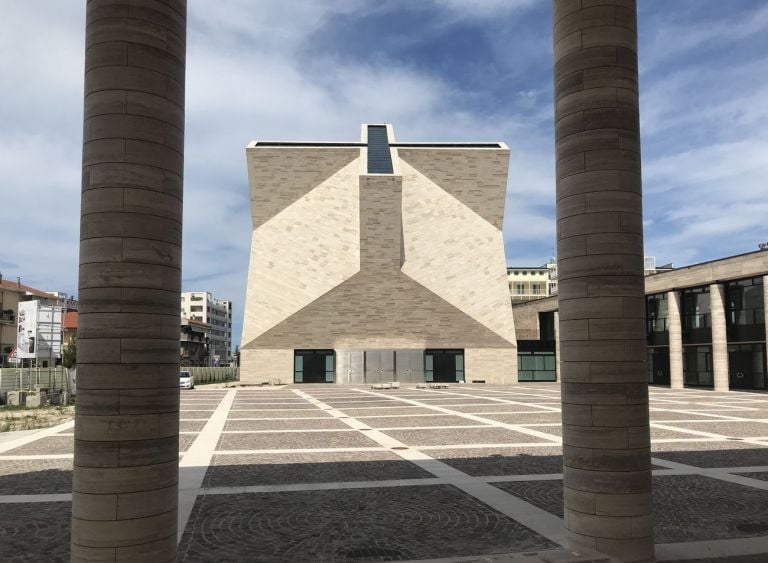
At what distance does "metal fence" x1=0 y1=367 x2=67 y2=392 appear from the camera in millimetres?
34469

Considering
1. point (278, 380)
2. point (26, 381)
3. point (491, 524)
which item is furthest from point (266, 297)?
point (491, 524)

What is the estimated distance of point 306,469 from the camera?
12.9m

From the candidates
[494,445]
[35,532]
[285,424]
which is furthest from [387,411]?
[35,532]

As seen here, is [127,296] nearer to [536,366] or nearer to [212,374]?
[536,366]

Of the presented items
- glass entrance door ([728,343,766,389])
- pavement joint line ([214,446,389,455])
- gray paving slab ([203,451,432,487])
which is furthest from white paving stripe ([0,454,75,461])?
glass entrance door ([728,343,766,389])

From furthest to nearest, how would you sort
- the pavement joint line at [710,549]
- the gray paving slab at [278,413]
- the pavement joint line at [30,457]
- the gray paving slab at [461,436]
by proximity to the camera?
the gray paving slab at [278,413]
the gray paving slab at [461,436]
the pavement joint line at [30,457]
the pavement joint line at [710,549]

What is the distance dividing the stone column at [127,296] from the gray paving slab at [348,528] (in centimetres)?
189

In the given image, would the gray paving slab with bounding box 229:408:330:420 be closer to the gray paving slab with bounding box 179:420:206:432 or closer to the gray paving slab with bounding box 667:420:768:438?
the gray paving slab with bounding box 179:420:206:432

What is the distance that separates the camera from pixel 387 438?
17.6m

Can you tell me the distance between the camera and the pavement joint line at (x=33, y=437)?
16.5m

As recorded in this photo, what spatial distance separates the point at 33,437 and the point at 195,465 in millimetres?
7911

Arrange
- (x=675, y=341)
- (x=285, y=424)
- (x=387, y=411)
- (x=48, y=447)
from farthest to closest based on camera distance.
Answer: (x=675, y=341) < (x=387, y=411) < (x=285, y=424) < (x=48, y=447)

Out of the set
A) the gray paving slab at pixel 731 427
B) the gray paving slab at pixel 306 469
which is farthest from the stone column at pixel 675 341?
the gray paving slab at pixel 306 469

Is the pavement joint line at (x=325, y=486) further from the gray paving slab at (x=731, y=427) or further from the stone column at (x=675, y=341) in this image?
the stone column at (x=675, y=341)
